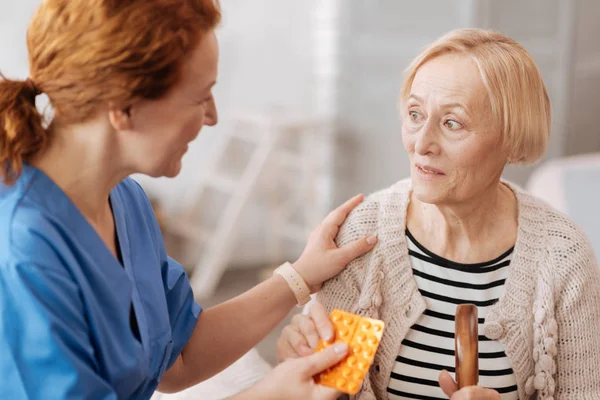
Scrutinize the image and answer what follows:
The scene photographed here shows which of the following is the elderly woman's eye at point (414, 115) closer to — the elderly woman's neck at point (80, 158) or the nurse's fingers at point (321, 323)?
the nurse's fingers at point (321, 323)

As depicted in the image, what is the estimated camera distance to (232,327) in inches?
58.8

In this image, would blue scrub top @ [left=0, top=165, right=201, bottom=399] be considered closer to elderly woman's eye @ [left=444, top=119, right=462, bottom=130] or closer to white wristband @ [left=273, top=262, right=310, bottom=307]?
white wristband @ [left=273, top=262, right=310, bottom=307]

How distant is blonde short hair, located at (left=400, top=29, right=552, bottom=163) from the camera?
4.49 feet

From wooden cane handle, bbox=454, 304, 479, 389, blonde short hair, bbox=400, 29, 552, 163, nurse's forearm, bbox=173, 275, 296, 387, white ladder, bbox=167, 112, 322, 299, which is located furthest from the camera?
white ladder, bbox=167, 112, 322, 299

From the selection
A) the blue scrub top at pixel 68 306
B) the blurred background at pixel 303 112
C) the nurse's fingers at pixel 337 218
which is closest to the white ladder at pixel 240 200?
the blurred background at pixel 303 112

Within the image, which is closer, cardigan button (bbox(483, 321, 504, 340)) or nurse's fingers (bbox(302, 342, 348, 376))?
nurse's fingers (bbox(302, 342, 348, 376))

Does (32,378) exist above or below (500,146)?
below

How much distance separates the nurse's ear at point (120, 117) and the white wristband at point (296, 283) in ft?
1.73

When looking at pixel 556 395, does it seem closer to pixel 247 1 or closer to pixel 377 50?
pixel 377 50

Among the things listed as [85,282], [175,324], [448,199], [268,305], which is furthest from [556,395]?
[85,282]

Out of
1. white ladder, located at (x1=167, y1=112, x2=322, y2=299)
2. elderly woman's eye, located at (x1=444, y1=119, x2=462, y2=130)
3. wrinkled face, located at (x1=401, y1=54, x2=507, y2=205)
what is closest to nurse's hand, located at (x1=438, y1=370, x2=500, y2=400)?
wrinkled face, located at (x1=401, y1=54, x2=507, y2=205)

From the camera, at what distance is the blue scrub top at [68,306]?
1036 millimetres

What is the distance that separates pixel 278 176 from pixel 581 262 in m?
2.80

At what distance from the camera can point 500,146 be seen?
1.43 m
